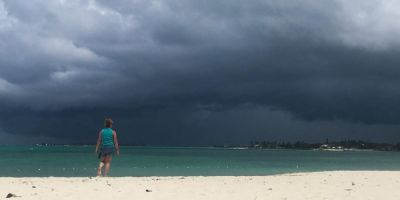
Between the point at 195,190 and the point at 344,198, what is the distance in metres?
3.87

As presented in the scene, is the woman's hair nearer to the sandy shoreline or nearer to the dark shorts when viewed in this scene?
the dark shorts

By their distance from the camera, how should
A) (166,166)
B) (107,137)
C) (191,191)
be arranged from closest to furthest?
1. (191,191)
2. (107,137)
3. (166,166)

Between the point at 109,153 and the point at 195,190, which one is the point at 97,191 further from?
the point at 109,153

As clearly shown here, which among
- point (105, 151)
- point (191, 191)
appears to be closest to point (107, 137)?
point (105, 151)

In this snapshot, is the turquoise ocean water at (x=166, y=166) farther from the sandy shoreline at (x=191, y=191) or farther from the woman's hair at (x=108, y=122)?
the sandy shoreline at (x=191, y=191)

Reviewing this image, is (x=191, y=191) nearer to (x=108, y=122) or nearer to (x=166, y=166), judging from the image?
(x=108, y=122)

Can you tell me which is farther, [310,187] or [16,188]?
[310,187]

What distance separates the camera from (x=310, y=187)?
14.5 metres

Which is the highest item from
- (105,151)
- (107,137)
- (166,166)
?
(107,137)

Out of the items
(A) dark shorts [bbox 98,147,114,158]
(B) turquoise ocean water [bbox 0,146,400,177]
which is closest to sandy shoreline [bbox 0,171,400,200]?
(A) dark shorts [bbox 98,147,114,158]

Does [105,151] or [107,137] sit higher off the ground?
[107,137]

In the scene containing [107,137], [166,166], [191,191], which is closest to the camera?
[191,191]

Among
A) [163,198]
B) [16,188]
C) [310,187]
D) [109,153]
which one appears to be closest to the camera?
[163,198]

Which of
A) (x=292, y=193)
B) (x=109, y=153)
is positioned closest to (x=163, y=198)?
(x=292, y=193)
